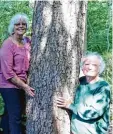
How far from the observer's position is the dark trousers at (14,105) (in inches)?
161

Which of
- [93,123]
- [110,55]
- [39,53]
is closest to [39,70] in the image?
[39,53]

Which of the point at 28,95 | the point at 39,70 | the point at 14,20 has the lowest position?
the point at 28,95

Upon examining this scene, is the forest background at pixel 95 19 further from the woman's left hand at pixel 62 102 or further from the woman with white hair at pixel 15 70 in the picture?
the woman's left hand at pixel 62 102

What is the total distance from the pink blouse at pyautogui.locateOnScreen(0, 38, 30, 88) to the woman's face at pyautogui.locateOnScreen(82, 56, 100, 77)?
83cm

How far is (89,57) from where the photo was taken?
3457 millimetres

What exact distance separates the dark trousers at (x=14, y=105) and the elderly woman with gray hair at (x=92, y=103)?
831mm

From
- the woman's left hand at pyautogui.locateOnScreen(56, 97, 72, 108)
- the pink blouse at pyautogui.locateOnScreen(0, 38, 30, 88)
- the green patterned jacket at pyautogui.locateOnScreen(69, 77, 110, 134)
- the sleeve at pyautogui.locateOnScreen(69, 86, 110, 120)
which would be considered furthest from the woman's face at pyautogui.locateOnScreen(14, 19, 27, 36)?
the sleeve at pyautogui.locateOnScreen(69, 86, 110, 120)

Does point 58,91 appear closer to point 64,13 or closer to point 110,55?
point 64,13

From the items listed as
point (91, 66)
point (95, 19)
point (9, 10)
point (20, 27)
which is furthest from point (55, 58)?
point (95, 19)

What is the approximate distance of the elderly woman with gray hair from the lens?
335 cm

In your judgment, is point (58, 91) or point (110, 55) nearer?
point (58, 91)

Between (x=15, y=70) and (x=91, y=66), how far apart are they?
100 cm

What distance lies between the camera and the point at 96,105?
3.35 metres

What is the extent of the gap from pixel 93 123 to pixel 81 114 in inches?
5.8
